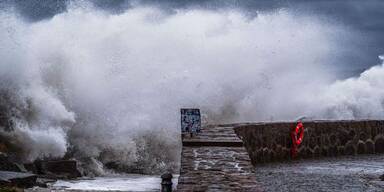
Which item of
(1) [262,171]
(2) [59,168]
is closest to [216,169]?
(1) [262,171]

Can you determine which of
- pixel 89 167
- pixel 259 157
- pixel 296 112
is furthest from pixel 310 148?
pixel 296 112

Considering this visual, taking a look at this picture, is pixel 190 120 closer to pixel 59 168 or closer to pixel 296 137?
pixel 59 168

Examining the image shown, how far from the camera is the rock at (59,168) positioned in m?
9.33

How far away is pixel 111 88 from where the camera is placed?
48.6 feet

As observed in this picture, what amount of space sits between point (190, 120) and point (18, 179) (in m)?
2.06

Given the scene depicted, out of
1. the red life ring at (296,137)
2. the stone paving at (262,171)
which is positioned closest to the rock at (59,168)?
Result: the stone paving at (262,171)

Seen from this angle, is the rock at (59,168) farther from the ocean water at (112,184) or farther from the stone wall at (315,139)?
the stone wall at (315,139)

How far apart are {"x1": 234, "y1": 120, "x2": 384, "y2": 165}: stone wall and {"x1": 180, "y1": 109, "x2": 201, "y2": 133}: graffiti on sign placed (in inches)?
66.9

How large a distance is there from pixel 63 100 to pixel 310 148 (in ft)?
16.4

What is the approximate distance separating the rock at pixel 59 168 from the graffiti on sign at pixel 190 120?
7.76 feet

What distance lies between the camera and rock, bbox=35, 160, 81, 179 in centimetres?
933

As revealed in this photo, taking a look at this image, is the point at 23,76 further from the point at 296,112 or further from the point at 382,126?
the point at 296,112

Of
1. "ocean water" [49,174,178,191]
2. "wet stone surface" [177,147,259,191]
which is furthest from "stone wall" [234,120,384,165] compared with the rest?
"wet stone surface" [177,147,259,191]

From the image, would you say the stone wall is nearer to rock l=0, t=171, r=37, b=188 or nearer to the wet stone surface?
rock l=0, t=171, r=37, b=188
